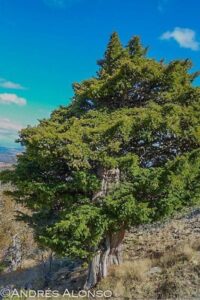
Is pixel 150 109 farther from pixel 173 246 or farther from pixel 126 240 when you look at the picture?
pixel 126 240

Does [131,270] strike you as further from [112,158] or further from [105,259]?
[112,158]

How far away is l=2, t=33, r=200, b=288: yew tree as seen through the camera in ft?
41.2

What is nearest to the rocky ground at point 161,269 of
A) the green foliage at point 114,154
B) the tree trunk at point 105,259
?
the tree trunk at point 105,259

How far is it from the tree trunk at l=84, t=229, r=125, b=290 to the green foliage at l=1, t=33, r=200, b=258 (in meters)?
0.81

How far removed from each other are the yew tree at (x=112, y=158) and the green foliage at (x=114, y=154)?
4 centimetres

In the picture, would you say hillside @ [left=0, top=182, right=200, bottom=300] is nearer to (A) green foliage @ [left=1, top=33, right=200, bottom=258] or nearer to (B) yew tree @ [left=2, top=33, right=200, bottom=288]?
(B) yew tree @ [left=2, top=33, right=200, bottom=288]

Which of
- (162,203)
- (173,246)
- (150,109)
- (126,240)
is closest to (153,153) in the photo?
(150,109)

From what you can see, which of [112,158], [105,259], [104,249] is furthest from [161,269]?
[112,158]

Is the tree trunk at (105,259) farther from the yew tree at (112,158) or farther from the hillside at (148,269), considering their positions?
the hillside at (148,269)

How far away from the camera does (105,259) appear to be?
14391 mm

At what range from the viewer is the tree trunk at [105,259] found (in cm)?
1428

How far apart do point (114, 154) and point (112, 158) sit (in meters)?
0.96

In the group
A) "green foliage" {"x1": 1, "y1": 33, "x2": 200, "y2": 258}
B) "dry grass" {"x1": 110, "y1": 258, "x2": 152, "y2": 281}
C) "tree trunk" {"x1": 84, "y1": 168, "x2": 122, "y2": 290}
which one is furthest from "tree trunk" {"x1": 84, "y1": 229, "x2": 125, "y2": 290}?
"green foliage" {"x1": 1, "y1": 33, "x2": 200, "y2": 258}

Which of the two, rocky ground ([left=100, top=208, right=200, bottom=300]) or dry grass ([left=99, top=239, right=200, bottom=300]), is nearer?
dry grass ([left=99, top=239, right=200, bottom=300])
